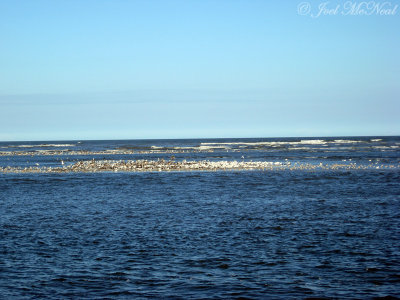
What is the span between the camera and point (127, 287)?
13109 mm

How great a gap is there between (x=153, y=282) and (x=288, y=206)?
47.7 ft

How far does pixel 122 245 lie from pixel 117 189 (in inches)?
759

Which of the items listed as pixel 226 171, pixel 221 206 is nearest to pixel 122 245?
pixel 221 206

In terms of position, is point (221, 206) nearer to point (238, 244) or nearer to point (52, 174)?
point (238, 244)

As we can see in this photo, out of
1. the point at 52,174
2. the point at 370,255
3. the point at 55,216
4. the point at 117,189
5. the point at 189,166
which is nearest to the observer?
the point at 370,255

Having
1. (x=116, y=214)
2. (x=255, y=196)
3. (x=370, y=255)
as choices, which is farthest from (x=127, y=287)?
(x=255, y=196)

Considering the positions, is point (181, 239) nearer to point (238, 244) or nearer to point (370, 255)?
point (238, 244)

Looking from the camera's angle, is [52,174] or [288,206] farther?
[52,174]

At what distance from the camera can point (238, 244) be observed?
57.8 ft

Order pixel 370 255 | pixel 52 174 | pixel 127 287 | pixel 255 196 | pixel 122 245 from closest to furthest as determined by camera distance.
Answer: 1. pixel 127 287
2. pixel 370 255
3. pixel 122 245
4. pixel 255 196
5. pixel 52 174

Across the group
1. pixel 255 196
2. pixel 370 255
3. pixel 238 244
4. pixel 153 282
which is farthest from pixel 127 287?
pixel 255 196

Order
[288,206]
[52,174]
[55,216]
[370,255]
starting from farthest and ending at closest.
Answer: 1. [52,174]
2. [288,206]
3. [55,216]
4. [370,255]

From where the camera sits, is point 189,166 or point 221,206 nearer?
point 221,206

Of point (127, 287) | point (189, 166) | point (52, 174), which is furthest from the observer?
point (189, 166)
